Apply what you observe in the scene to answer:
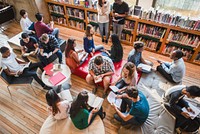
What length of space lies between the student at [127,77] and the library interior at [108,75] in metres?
0.02

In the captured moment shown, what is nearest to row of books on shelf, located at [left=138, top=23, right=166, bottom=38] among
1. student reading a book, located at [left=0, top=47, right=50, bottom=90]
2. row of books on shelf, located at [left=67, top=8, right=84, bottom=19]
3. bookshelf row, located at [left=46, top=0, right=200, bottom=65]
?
bookshelf row, located at [left=46, top=0, right=200, bottom=65]

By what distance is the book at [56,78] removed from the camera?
2783 mm

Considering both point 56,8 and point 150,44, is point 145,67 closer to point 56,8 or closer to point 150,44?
point 150,44

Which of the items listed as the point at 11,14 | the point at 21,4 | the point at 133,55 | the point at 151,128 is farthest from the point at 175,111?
the point at 11,14

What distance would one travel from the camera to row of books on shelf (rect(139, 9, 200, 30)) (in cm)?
332

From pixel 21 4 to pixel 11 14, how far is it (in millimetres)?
609

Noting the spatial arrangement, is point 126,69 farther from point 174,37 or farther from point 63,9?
point 63,9

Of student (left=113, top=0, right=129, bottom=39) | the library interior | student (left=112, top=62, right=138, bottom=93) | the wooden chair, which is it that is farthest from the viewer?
student (left=113, top=0, right=129, bottom=39)

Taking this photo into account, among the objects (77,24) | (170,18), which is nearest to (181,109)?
(170,18)

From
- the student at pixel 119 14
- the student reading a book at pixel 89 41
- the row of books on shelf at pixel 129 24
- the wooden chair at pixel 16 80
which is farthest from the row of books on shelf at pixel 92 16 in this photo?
the wooden chair at pixel 16 80

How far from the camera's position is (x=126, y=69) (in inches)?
102

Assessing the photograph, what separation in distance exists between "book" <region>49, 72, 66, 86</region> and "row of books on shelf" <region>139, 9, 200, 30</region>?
7.83 feet

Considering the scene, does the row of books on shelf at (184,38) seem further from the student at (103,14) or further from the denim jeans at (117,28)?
the student at (103,14)

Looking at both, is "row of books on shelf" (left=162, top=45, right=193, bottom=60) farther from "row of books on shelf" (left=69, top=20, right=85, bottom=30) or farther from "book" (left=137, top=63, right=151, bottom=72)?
"row of books on shelf" (left=69, top=20, right=85, bottom=30)
